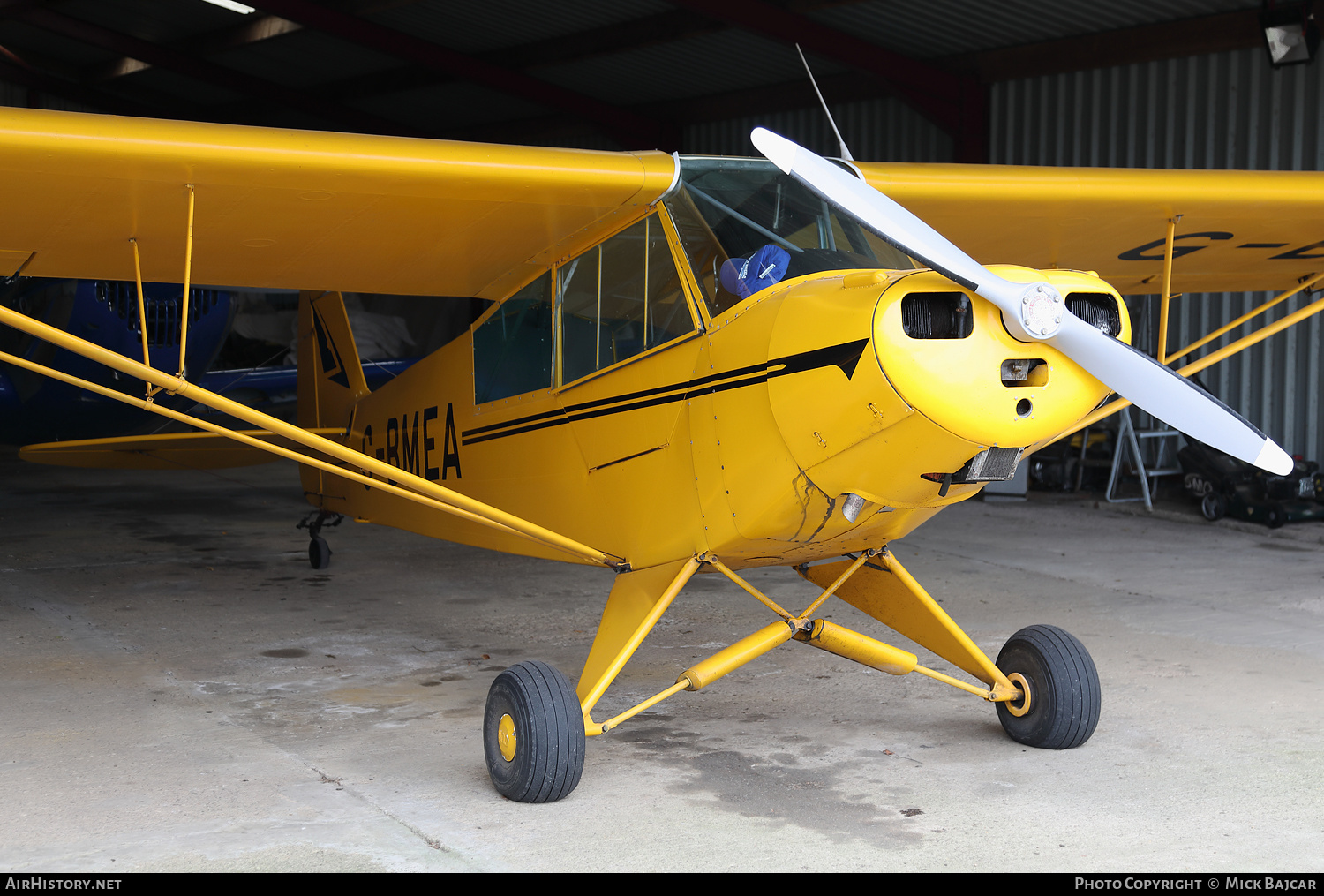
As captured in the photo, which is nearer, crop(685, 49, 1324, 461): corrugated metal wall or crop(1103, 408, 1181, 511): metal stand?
crop(685, 49, 1324, 461): corrugated metal wall

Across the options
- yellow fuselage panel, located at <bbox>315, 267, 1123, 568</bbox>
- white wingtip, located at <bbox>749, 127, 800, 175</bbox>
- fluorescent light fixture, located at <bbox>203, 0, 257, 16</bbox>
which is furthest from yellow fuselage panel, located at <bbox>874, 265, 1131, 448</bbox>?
fluorescent light fixture, located at <bbox>203, 0, 257, 16</bbox>

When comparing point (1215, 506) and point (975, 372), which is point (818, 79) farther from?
point (975, 372)

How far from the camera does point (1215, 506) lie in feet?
33.2

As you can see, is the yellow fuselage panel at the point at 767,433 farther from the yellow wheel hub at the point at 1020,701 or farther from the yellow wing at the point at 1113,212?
the yellow wing at the point at 1113,212

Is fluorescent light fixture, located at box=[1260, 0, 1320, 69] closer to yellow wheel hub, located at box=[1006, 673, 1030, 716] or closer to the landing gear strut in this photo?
yellow wheel hub, located at box=[1006, 673, 1030, 716]

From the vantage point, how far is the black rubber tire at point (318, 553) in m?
7.90

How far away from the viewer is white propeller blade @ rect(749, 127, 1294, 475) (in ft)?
10.1

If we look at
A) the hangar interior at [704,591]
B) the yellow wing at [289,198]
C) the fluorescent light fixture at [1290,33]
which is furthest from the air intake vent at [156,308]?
the fluorescent light fixture at [1290,33]

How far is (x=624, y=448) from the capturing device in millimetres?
4398

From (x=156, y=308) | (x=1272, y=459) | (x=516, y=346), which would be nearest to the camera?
(x=1272, y=459)

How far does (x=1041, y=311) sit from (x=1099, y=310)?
325 mm

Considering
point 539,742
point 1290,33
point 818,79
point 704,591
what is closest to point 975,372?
point 539,742

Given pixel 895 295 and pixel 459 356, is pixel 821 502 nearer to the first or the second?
pixel 895 295

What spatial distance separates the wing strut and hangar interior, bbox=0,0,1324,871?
78cm
